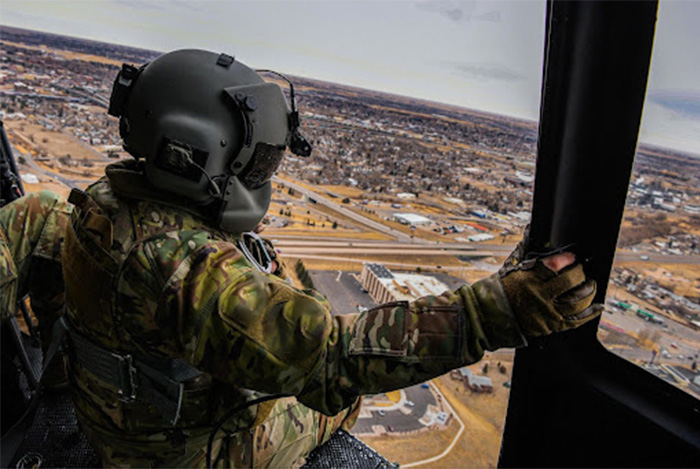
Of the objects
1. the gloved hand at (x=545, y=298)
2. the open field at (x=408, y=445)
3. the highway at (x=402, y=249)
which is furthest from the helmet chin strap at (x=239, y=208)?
the open field at (x=408, y=445)

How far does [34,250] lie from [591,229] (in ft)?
5.51

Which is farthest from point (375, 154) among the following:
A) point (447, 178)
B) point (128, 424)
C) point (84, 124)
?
point (128, 424)

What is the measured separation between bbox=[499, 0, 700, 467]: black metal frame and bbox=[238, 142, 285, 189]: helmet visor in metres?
0.67

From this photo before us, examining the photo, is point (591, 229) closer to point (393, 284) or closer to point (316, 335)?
point (316, 335)

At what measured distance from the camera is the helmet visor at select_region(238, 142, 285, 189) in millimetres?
1151

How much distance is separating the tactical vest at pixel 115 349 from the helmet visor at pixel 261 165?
0.48 ft

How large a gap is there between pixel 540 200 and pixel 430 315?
595mm

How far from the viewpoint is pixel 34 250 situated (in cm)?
159

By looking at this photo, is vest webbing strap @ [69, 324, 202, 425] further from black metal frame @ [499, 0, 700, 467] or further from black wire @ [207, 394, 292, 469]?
black metal frame @ [499, 0, 700, 467]

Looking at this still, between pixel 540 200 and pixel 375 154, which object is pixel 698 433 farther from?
pixel 375 154

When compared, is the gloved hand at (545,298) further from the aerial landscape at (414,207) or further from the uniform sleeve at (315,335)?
the aerial landscape at (414,207)

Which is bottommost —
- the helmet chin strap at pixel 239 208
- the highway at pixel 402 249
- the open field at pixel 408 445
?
the open field at pixel 408 445

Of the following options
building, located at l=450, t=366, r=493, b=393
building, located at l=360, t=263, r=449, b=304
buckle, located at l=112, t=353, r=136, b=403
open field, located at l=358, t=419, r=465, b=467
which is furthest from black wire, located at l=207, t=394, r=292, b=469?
open field, located at l=358, t=419, r=465, b=467

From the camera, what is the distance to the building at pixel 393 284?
2.45 metres
